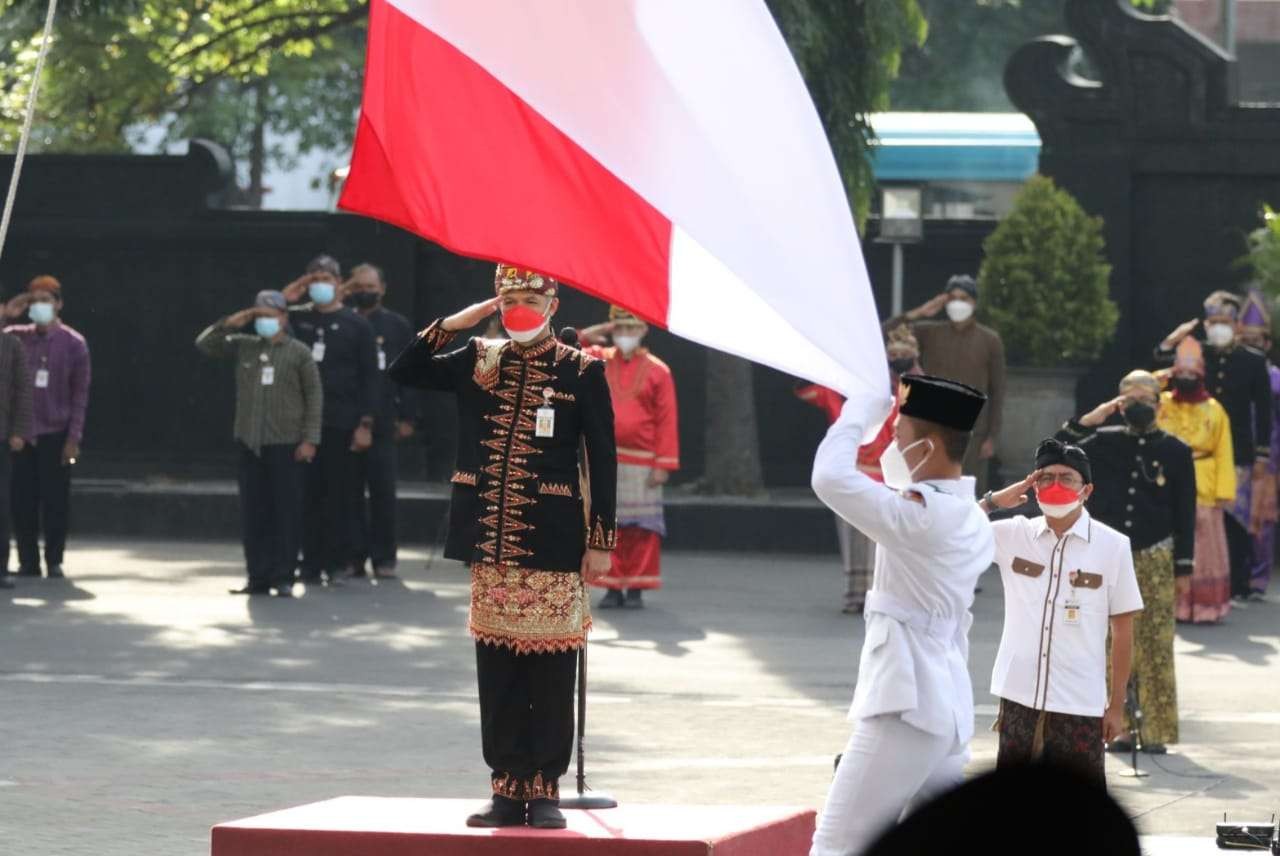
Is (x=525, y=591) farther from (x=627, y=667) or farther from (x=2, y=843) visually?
(x=627, y=667)

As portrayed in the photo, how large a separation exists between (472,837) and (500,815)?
30cm

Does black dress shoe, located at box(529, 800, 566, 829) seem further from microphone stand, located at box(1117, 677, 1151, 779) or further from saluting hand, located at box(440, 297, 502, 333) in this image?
microphone stand, located at box(1117, 677, 1151, 779)

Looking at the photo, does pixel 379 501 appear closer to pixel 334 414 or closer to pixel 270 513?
pixel 334 414

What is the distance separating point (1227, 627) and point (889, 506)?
10.7 meters

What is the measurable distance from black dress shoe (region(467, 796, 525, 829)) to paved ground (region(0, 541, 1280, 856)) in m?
1.39

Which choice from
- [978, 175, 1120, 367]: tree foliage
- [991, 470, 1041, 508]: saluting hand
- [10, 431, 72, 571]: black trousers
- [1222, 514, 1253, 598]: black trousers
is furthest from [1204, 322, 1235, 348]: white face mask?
[991, 470, 1041, 508]: saluting hand

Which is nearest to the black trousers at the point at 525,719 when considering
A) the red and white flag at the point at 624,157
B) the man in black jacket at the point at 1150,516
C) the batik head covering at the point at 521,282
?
the batik head covering at the point at 521,282

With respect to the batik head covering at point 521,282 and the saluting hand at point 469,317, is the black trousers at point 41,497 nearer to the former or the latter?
the saluting hand at point 469,317

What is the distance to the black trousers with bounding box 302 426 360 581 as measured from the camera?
17.4 m

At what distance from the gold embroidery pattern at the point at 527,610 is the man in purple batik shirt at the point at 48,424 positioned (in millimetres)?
10621

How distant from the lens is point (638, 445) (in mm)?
16172

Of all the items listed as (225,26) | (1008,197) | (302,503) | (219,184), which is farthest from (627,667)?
(1008,197)

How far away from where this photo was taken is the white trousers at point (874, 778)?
20.1 ft

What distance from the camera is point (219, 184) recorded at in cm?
2412
